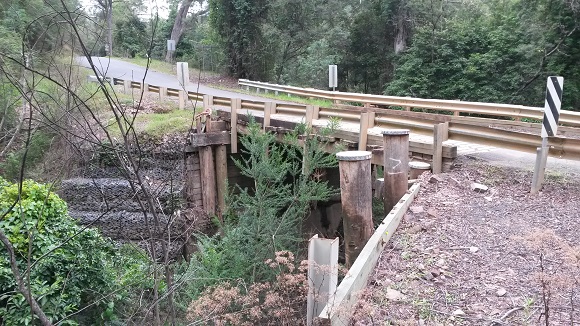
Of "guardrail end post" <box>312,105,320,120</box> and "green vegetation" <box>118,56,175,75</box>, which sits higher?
"green vegetation" <box>118,56,175,75</box>

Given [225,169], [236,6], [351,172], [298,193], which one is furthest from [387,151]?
[236,6]

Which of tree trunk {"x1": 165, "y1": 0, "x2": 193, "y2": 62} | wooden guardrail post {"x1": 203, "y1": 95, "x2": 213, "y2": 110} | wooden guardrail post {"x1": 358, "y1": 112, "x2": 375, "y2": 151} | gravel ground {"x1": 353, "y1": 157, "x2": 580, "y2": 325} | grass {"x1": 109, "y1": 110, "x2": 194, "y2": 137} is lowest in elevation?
gravel ground {"x1": 353, "y1": 157, "x2": 580, "y2": 325}

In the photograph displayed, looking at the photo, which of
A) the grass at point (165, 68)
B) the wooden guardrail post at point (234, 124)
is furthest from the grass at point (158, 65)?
the wooden guardrail post at point (234, 124)

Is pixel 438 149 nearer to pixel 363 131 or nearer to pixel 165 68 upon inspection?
pixel 363 131

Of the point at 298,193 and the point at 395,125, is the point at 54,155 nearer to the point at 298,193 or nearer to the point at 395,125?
the point at 298,193

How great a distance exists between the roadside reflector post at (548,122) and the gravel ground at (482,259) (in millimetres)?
209

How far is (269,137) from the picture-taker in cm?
777

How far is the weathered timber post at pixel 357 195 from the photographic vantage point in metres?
4.98

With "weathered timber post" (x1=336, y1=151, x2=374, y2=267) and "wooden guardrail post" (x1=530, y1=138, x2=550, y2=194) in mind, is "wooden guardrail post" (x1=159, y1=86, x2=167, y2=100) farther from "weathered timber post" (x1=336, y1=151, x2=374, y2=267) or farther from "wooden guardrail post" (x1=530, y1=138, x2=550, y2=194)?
"wooden guardrail post" (x1=530, y1=138, x2=550, y2=194)

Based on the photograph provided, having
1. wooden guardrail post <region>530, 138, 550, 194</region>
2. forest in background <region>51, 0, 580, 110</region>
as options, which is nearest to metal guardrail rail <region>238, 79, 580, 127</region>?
wooden guardrail post <region>530, 138, 550, 194</region>

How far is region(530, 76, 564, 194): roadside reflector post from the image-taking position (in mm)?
5867

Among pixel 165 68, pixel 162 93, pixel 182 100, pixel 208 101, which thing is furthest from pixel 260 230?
pixel 165 68

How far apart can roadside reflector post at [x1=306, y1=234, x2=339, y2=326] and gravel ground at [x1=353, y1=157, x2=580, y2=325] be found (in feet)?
0.91

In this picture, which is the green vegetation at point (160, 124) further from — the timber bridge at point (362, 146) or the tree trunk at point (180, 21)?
the tree trunk at point (180, 21)
